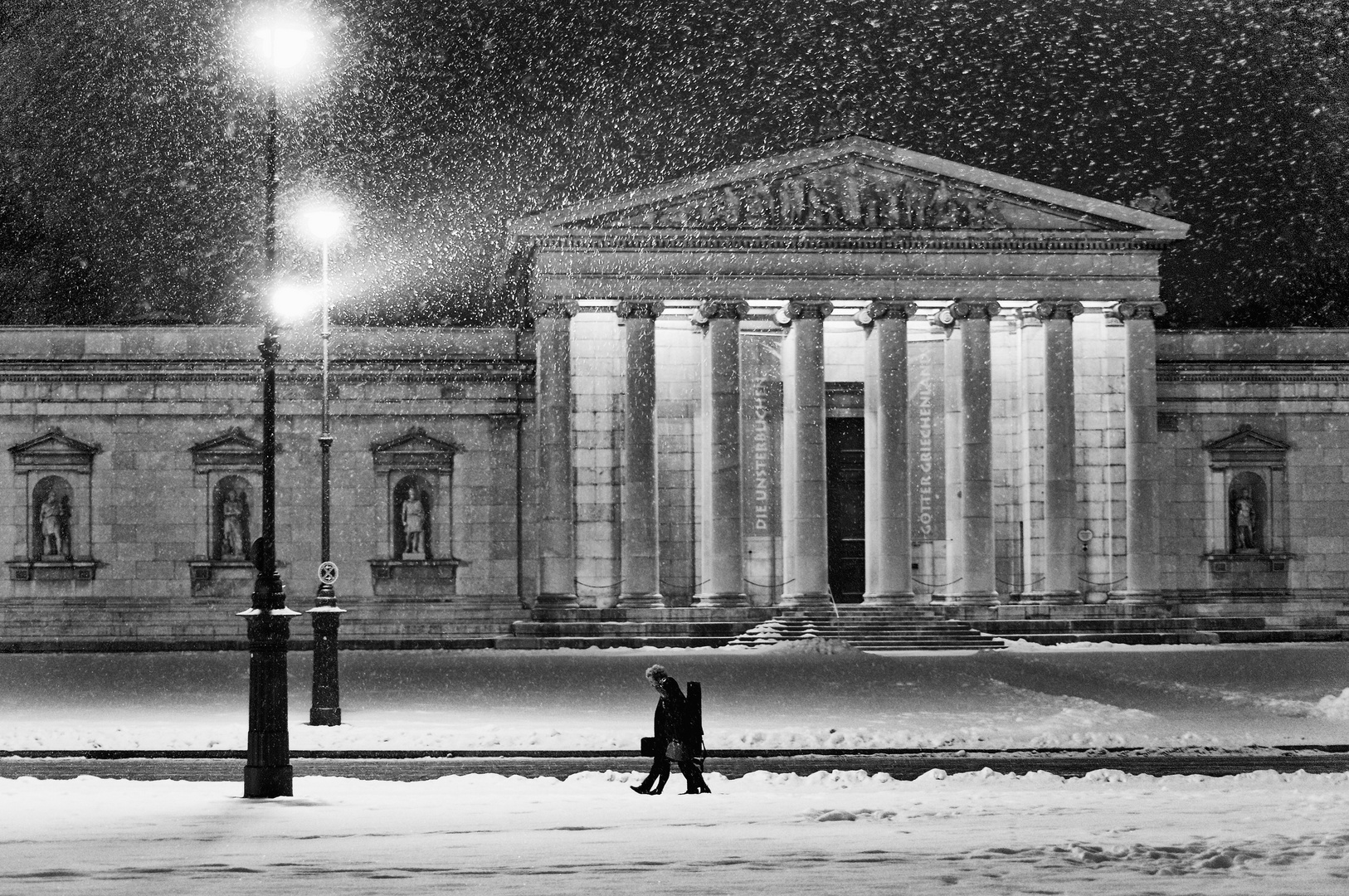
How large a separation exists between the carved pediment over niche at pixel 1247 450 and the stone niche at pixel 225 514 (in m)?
31.6

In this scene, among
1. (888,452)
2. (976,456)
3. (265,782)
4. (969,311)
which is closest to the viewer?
(265,782)

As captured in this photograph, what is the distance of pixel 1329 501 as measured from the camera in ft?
185

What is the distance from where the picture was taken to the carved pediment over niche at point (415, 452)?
2163 inches

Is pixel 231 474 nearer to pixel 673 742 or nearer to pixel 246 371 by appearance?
A: pixel 246 371

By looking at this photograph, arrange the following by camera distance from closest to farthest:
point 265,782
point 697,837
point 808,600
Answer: point 697,837, point 265,782, point 808,600

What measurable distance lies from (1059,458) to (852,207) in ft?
32.9

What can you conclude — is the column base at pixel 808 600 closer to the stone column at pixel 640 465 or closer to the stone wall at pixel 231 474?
the stone column at pixel 640 465

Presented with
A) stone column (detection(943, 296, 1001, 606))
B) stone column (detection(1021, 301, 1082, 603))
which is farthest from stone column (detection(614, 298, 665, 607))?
stone column (detection(1021, 301, 1082, 603))

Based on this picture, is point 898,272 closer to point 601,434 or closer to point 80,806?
point 601,434

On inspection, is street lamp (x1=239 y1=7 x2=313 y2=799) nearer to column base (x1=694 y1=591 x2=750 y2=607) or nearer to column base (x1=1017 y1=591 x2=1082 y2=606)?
column base (x1=694 y1=591 x2=750 y2=607)

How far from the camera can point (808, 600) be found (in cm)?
5031

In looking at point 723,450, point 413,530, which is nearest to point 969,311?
point 723,450

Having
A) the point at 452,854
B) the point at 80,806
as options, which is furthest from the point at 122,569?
the point at 452,854

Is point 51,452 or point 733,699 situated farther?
point 51,452
